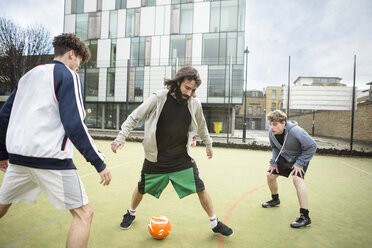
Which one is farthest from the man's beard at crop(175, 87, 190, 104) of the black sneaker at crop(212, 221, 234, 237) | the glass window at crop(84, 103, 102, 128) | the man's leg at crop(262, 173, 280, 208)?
the glass window at crop(84, 103, 102, 128)

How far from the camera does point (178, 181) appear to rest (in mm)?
2699

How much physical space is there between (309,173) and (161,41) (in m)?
23.1

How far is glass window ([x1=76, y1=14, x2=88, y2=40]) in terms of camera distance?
93.5ft

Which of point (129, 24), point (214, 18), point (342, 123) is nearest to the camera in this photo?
point (342, 123)

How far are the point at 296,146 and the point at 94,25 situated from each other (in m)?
31.2

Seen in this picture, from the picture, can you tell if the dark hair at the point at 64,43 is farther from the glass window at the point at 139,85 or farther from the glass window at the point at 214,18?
the glass window at the point at 214,18

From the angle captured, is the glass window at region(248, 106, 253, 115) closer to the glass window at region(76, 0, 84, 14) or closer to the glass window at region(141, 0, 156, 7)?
the glass window at region(141, 0, 156, 7)

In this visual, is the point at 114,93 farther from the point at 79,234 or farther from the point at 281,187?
the point at 79,234

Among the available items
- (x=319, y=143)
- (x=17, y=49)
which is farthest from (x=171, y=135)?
(x=17, y=49)

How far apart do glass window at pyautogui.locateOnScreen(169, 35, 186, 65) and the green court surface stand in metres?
21.8

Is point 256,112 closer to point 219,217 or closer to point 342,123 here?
point 342,123

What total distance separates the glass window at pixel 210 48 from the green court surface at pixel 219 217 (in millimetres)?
20354

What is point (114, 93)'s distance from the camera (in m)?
26.3

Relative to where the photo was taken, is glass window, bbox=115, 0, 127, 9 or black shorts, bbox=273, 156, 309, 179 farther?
glass window, bbox=115, 0, 127, 9
